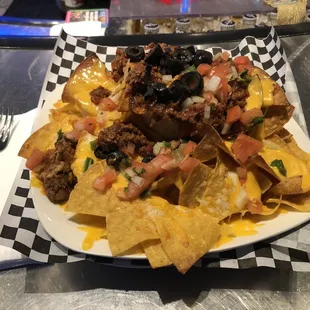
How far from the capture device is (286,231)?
5.62ft

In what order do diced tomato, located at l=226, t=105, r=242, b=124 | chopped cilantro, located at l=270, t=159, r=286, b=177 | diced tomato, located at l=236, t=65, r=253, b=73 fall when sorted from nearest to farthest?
chopped cilantro, located at l=270, t=159, r=286, b=177 → diced tomato, located at l=226, t=105, r=242, b=124 → diced tomato, located at l=236, t=65, r=253, b=73

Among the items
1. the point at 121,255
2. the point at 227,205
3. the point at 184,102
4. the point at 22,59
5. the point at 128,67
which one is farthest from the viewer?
the point at 22,59

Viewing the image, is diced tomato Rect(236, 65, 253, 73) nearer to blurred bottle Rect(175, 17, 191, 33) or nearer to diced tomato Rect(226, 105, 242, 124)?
diced tomato Rect(226, 105, 242, 124)

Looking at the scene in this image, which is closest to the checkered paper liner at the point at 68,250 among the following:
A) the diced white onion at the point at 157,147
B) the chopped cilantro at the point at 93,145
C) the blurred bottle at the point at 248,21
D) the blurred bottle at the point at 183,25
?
the chopped cilantro at the point at 93,145

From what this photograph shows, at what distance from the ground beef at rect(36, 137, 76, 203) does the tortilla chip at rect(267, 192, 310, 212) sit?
94 centimetres

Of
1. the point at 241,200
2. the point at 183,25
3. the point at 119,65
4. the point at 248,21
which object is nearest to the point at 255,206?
the point at 241,200

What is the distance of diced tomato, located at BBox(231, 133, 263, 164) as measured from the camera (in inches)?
70.4

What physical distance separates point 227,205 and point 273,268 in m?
0.38

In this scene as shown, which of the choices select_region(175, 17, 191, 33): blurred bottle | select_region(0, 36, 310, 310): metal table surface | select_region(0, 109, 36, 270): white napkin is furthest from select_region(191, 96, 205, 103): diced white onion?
select_region(175, 17, 191, 33): blurred bottle

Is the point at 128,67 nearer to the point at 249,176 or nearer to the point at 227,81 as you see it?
the point at 227,81

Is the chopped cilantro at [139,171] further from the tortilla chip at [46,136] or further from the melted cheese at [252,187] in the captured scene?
the tortilla chip at [46,136]

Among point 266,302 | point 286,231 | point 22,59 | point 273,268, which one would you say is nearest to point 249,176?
point 286,231

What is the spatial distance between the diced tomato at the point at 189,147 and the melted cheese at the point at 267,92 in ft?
1.42

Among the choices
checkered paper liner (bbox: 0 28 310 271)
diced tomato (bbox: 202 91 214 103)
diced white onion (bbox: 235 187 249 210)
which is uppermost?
diced tomato (bbox: 202 91 214 103)
